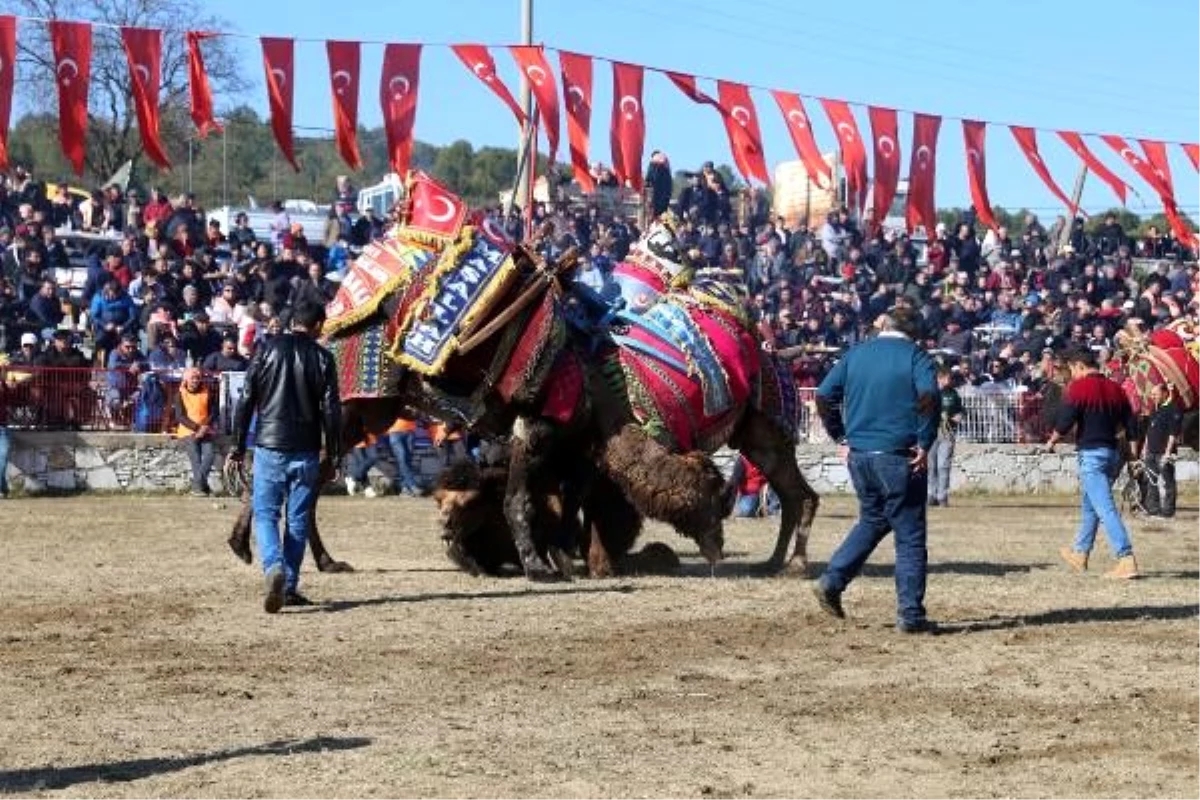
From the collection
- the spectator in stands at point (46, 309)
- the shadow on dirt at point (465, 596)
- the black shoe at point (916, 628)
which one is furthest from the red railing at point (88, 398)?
the black shoe at point (916, 628)

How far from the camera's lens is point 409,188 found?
14016 mm

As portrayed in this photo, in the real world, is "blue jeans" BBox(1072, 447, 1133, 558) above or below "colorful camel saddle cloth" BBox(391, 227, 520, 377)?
below

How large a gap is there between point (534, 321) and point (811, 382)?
550 inches

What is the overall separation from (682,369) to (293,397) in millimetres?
3188

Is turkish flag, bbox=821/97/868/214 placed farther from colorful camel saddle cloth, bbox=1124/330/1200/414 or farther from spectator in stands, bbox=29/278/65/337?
spectator in stands, bbox=29/278/65/337

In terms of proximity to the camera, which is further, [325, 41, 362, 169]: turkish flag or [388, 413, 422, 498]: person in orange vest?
[388, 413, 422, 498]: person in orange vest

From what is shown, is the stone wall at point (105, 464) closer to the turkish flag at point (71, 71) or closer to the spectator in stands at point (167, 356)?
the spectator in stands at point (167, 356)

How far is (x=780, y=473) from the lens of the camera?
49.9 feet

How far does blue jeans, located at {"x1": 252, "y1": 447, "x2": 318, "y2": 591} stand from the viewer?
12.0 meters

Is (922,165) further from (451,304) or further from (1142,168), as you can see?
(451,304)

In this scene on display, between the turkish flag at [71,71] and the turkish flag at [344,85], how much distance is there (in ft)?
8.09

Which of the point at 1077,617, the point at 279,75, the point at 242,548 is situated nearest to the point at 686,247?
the point at 279,75

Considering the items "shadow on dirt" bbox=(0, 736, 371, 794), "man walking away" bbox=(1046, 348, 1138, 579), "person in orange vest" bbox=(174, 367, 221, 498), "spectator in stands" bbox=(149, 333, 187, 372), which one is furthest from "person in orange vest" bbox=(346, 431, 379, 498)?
"shadow on dirt" bbox=(0, 736, 371, 794)

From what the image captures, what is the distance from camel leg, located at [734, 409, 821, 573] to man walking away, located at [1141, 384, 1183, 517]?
23.6 feet
